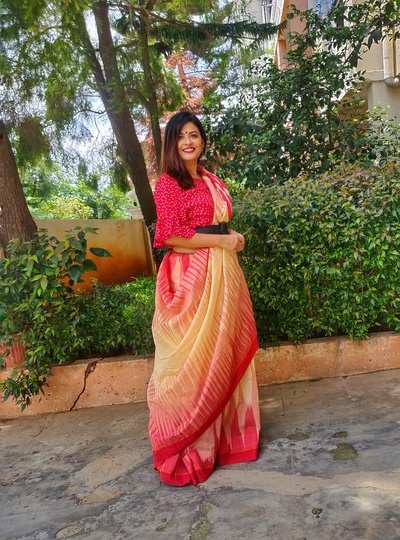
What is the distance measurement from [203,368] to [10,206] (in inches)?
84.7

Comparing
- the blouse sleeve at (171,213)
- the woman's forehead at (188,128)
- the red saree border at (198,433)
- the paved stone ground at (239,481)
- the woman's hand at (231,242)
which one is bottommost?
the paved stone ground at (239,481)

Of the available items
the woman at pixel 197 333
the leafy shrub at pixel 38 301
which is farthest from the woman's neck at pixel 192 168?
the leafy shrub at pixel 38 301

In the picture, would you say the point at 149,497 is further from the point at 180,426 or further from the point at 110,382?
the point at 110,382

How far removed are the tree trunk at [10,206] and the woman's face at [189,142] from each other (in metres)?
1.78

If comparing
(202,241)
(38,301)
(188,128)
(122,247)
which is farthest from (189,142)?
(122,247)

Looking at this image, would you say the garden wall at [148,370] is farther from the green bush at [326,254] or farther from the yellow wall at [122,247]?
the yellow wall at [122,247]

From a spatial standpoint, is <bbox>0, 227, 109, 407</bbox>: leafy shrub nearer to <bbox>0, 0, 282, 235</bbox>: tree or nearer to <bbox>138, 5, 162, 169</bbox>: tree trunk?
<bbox>0, 0, 282, 235</bbox>: tree

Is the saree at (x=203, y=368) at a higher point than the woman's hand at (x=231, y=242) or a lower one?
lower

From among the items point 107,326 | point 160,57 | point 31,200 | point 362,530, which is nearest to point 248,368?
point 362,530

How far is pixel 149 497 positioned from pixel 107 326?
4.86ft

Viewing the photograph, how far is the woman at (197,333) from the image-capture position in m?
2.25

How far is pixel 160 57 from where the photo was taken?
22.8 ft

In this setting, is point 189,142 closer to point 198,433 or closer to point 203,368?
point 203,368

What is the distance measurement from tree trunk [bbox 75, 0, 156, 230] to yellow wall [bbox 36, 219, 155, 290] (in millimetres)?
1666
